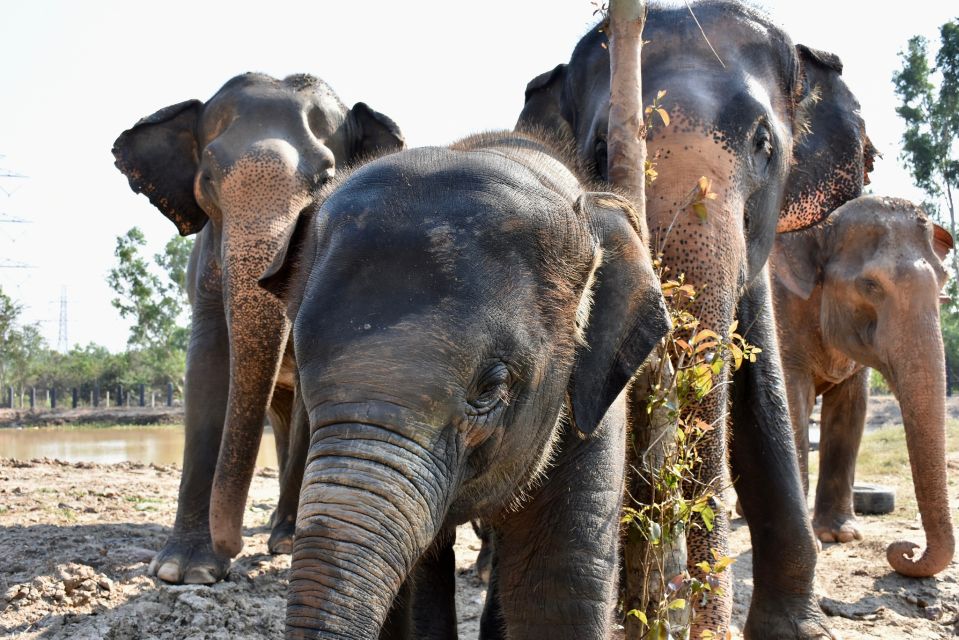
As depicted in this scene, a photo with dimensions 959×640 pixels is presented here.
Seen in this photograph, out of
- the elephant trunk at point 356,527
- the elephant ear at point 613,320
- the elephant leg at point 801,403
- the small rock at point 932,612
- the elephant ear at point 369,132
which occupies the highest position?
the elephant ear at point 369,132

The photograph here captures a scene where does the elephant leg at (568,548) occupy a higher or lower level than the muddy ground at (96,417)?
lower

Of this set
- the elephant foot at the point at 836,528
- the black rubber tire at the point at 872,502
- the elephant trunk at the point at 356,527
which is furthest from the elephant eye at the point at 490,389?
the black rubber tire at the point at 872,502

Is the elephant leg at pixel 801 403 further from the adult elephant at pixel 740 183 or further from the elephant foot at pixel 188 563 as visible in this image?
the elephant foot at pixel 188 563

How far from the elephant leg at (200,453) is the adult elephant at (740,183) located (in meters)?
2.05

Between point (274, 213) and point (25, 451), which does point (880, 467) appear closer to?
point (274, 213)

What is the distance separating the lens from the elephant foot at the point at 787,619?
3.97m

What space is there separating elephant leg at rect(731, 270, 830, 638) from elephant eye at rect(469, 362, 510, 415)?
1.84 meters

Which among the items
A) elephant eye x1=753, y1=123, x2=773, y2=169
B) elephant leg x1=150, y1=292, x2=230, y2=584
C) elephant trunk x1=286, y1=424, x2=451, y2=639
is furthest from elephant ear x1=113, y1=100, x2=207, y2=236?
elephant trunk x1=286, y1=424, x2=451, y2=639

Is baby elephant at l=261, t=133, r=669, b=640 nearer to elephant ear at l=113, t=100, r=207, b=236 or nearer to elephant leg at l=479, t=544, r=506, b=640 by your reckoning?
elephant leg at l=479, t=544, r=506, b=640

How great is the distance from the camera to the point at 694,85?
3527 millimetres

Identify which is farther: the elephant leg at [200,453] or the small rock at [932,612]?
the small rock at [932,612]

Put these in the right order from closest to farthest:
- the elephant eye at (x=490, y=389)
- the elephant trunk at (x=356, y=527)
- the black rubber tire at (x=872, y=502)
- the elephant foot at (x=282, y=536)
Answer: the elephant trunk at (x=356, y=527) → the elephant eye at (x=490, y=389) → the elephant foot at (x=282, y=536) → the black rubber tire at (x=872, y=502)

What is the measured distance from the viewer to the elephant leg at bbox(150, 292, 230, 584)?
4.95m

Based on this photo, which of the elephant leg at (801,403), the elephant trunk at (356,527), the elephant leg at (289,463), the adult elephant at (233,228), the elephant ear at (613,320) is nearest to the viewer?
the elephant trunk at (356,527)
